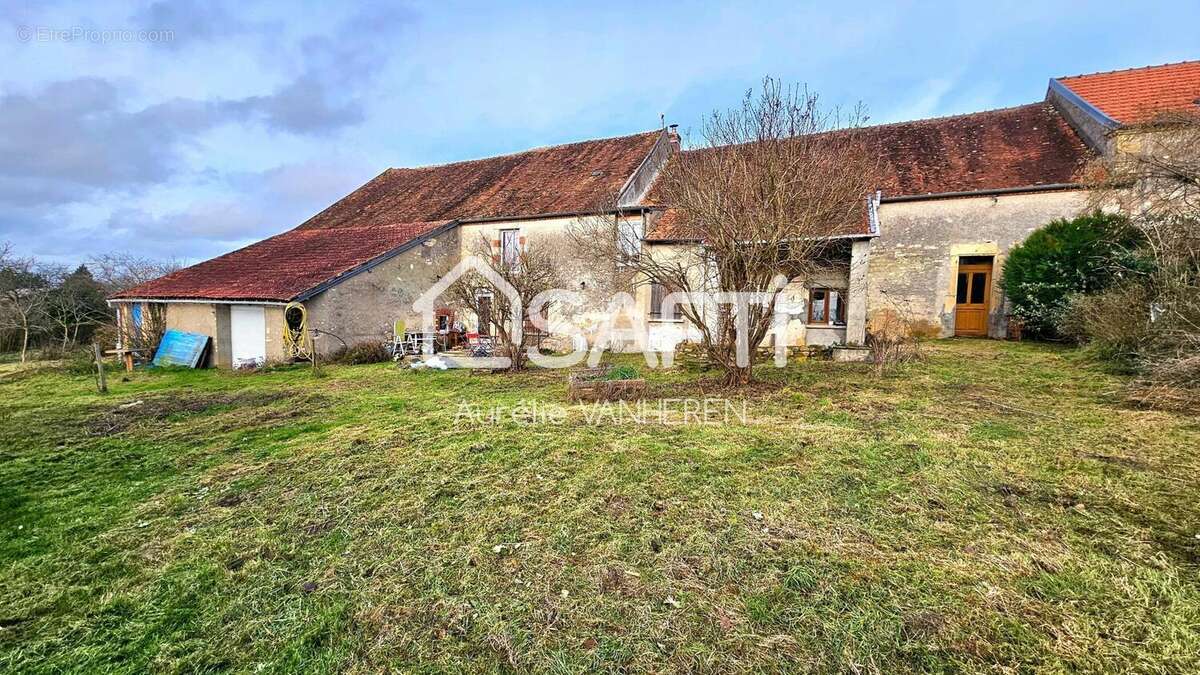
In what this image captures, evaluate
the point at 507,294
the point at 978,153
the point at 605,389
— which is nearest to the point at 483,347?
the point at 507,294

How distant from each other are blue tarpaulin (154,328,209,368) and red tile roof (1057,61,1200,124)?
2495cm

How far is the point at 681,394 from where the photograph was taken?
8.30m

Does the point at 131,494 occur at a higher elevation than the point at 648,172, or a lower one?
lower

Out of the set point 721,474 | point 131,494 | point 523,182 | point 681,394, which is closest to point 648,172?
point 523,182

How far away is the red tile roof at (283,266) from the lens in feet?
45.3

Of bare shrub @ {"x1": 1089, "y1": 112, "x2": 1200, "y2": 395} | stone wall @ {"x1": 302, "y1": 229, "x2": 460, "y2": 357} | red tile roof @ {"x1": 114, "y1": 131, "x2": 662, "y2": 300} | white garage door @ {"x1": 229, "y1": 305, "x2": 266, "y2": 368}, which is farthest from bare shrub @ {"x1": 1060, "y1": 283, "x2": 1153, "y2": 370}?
white garage door @ {"x1": 229, "y1": 305, "x2": 266, "y2": 368}

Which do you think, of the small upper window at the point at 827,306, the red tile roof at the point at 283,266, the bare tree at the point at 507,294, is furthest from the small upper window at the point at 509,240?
the small upper window at the point at 827,306

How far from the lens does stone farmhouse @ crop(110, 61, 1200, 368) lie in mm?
13156

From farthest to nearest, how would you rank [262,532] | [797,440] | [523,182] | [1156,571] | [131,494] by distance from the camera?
[523,182]
[797,440]
[131,494]
[262,532]
[1156,571]

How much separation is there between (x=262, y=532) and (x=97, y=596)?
899 millimetres

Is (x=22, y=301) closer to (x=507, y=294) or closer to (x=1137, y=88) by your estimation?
(x=507, y=294)

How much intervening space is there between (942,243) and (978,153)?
320 centimetres

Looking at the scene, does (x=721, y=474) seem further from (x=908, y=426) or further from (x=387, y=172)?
(x=387, y=172)

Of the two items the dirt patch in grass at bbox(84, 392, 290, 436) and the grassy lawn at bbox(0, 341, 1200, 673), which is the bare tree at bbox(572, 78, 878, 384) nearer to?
the grassy lawn at bbox(0, 341, 1200, 673)
